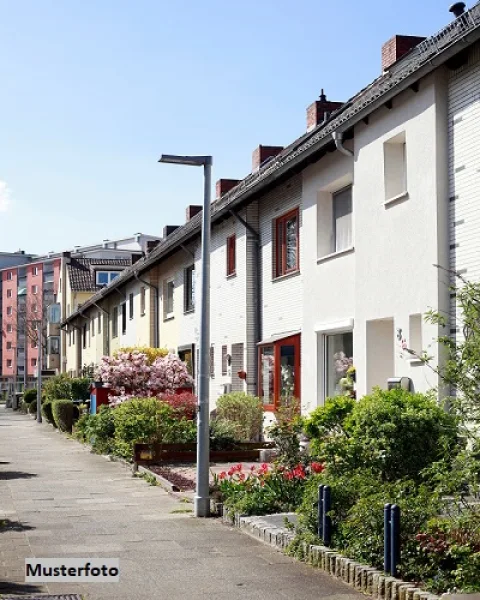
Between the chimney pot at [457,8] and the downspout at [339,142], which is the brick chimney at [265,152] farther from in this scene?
the chimney pot at [457,8]

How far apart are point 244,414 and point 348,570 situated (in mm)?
12718

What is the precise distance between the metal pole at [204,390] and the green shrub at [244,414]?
25.4ft

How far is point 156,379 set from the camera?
26516mm

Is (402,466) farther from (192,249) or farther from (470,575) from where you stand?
(192,249)

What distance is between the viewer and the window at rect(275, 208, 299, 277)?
2042 cm

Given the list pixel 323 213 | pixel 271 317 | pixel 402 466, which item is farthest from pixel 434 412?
pixel 271 317

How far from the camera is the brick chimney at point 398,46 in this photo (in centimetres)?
1845

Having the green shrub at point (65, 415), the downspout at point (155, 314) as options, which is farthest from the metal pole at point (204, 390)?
the green shrub at point (65, 415)

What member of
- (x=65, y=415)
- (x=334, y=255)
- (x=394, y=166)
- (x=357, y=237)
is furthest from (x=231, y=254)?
(x=65, y=415)

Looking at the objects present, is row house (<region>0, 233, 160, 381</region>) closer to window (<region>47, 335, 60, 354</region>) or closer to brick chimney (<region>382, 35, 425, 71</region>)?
window (<region>47, 335, 60, 354</region>)

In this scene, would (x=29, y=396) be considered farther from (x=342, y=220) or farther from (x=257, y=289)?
(x=342, y=220)

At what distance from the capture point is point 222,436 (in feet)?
64.6

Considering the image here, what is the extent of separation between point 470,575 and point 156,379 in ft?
64.3

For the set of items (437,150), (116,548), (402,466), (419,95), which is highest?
(419,95)
